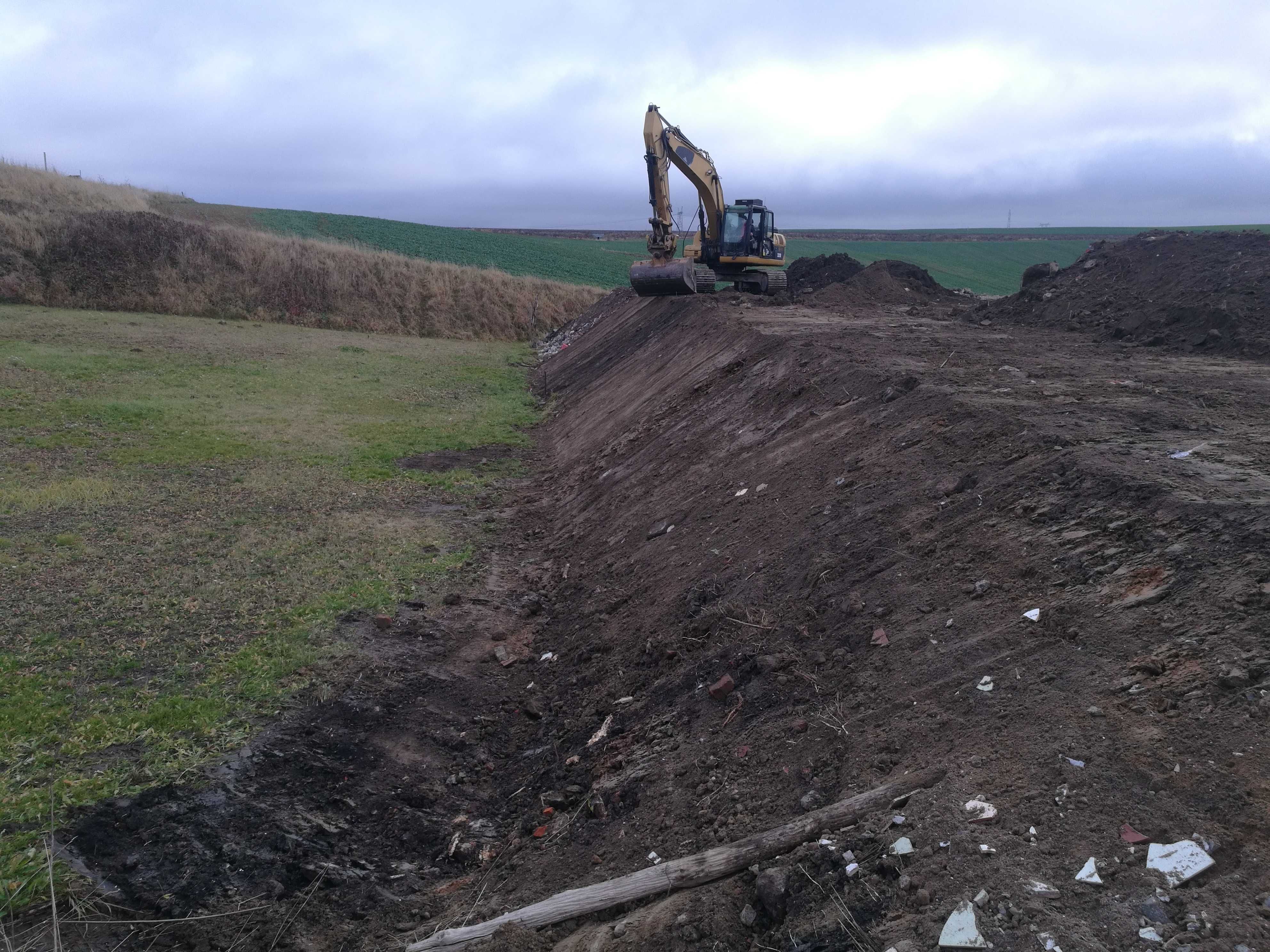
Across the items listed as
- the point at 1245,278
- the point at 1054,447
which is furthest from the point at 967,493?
the point at 1245,278

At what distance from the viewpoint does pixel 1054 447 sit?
584cm

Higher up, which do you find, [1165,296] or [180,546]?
[1165,296]

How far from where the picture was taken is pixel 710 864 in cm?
347

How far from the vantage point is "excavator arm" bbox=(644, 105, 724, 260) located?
20.6 metres

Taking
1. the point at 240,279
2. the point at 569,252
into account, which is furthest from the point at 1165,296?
the point at 569,252

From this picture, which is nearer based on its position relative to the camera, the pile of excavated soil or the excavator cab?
the pile of excavated soil

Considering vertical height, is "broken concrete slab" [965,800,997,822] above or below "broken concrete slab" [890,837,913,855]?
above

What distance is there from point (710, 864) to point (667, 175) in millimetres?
19925

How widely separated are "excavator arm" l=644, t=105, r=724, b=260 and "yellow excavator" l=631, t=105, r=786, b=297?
0.02 metres

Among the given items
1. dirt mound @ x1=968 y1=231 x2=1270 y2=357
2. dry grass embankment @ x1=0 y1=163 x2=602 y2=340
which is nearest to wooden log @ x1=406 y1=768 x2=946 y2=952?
dirt mound @ x1=968 y1=231 x2=1270 y2=357

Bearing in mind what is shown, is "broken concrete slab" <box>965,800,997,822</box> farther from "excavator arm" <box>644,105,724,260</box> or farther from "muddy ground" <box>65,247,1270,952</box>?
"excavator arm" <box>644,105,724,260</box>

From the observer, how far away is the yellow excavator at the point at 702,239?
67.6 feet

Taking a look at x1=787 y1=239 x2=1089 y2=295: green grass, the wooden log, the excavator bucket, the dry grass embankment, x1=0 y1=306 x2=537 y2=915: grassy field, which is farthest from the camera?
x1=787 y1=239 x2=1089 y2=295: green grass

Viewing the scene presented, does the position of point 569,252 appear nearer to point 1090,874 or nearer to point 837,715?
point 837,715
